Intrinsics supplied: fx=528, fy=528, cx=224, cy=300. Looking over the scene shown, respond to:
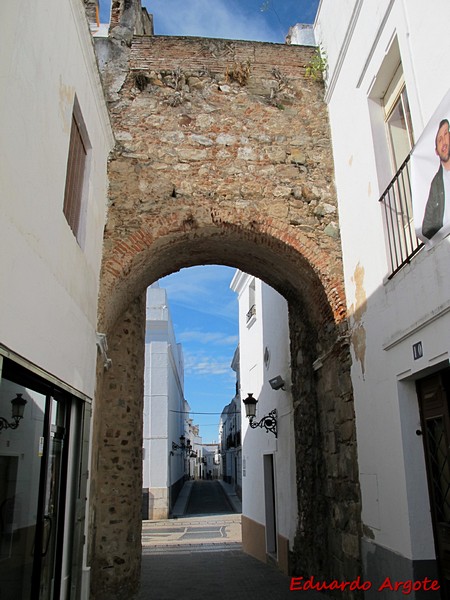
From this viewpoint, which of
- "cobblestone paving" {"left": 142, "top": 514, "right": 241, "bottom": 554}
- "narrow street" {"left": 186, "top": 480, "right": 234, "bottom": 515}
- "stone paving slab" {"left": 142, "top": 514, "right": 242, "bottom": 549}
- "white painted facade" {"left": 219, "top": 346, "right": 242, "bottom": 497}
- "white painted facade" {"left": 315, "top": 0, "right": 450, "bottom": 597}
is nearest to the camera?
"white painted facade" {"left": 315, "top": 0, "right": 450, "bottom": 597}

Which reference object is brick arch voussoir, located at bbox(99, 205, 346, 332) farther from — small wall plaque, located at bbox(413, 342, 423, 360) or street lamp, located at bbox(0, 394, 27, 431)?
street lamp, located at bbox(0, 394, 27, 431)

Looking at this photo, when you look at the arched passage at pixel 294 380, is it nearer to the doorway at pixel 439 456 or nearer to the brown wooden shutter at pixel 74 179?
the brown wooden shutter at pixel 74 179

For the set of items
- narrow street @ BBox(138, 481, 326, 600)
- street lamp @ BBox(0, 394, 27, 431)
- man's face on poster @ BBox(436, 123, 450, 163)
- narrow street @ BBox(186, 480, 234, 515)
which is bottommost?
narrow street @ BBox(186, 480, 234, 515)

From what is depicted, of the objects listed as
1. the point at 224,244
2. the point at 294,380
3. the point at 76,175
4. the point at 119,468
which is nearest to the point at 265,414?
the point at 294,380

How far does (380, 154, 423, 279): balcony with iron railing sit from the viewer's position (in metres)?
4.20

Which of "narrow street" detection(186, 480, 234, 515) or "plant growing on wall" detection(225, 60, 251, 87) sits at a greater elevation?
"plant growing on wall" detection(225, 60, 251, 87)

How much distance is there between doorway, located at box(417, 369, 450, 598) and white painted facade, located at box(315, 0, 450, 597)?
0.07m

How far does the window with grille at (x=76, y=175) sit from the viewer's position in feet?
14.7

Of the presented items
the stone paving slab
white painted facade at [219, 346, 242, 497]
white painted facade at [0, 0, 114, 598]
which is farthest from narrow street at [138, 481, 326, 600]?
white painted facade at [219, 346, 242, 497]

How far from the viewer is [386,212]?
4625mm

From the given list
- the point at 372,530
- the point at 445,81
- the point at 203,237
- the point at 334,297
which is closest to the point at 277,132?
the point at 203,237

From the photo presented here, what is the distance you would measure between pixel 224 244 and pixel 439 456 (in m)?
3.60

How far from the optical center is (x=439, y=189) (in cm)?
336

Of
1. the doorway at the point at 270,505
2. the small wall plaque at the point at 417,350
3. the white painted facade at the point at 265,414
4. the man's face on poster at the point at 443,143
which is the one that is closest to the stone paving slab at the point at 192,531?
the white painted facade at the point at 265,414
